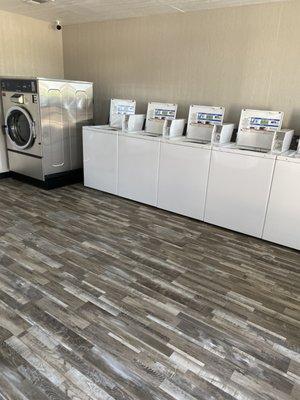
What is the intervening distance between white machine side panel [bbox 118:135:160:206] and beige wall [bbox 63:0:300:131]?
0.81 m

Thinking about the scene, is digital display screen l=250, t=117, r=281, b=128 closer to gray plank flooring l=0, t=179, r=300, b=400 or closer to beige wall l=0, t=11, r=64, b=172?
gray plank flooring l=0, t=179, r=300, b=400

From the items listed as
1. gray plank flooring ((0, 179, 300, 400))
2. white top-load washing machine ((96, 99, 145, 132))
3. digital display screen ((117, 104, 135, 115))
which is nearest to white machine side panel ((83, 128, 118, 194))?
white top-load washing machine ((96, 99, 145, 132))

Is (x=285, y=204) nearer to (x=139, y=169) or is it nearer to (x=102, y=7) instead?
(x=139, y=169)

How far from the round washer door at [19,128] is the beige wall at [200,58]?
3.87 feet

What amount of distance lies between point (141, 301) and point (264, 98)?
2618 millimetres

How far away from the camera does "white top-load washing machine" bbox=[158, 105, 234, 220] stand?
3316mm

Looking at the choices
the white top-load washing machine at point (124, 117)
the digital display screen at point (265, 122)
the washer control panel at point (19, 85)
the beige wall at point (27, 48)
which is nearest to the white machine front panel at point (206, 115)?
the digital display screen at point (265, 122)

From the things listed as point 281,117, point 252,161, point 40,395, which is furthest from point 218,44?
point 40,395

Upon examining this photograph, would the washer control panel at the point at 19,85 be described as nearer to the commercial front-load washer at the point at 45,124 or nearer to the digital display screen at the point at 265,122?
the commercial front-load washer at the point at 45,124

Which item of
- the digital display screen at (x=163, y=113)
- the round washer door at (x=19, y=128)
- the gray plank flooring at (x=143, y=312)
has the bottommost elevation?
the gray plank flooring at (x=143, y=312)

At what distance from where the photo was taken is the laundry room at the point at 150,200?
1659 millimetres

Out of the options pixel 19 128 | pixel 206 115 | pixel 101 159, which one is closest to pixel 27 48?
pixel 19 128

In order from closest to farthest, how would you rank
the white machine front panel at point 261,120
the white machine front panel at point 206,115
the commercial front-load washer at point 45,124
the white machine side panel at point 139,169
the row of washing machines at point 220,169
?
1. the row of washing machines at point 220,169
2. the white machine front panel at point 261,120
3. the white machine front panel at point 206,115
4. the white machine side panel at point 139,169
5. the commercial front-load washer at point 45,124

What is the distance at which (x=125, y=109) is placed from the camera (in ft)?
14.0
